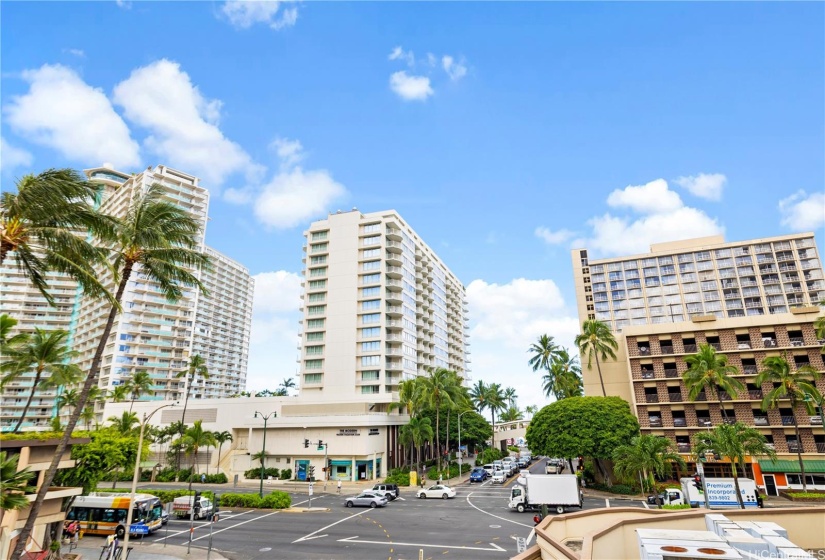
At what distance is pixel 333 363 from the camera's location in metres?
75.6

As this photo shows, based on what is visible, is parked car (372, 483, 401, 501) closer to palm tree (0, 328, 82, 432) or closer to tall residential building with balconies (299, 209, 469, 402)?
tall residential building with balconies (299, 209, 469, 402)

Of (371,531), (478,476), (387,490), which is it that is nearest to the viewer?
(371,531)

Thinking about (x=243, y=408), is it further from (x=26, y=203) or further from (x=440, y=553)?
(x=26, y=203)

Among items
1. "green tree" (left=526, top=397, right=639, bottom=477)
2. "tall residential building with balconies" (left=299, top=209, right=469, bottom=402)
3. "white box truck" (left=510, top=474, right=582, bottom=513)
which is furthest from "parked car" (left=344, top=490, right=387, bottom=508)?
"tall residential building with balconies" (left=299, top=209, right=469, bottom=402)

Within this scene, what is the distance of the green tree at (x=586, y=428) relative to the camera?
159ft

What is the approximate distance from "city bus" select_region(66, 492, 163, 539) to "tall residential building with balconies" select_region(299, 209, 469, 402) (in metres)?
40.5

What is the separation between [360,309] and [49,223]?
193 ft

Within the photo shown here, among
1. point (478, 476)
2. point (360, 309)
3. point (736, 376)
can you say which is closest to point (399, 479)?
point (478, 476)

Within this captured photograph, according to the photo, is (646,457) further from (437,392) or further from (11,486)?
(11,486)

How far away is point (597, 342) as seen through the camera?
58.8 m

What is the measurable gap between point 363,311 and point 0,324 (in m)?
49.2

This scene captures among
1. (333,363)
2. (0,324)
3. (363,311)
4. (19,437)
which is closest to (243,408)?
(333,363)

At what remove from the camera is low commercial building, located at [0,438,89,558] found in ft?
69.6

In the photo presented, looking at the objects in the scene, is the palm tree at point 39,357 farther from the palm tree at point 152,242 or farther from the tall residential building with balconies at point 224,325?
the tall residential building with balconies at point 224,325
